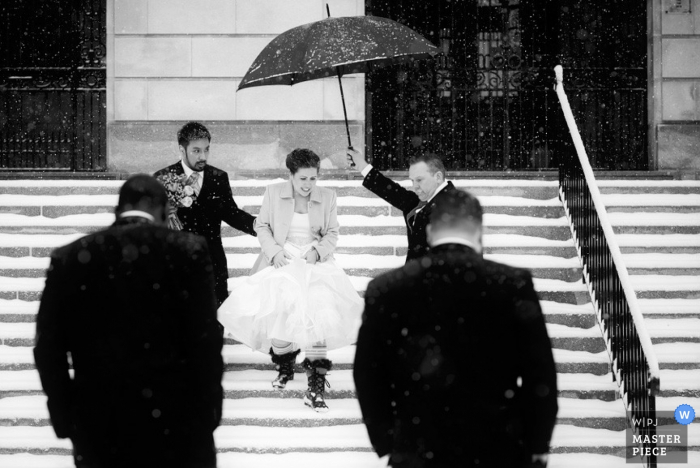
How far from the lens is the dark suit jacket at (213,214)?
6.06 metres

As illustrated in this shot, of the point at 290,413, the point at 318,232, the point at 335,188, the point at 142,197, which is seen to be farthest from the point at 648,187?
the point at 142,197

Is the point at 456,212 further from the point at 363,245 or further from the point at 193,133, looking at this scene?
the point at 363,245

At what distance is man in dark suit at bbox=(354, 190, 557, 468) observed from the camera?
2.72 metres

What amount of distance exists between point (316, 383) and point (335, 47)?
249 centimetres

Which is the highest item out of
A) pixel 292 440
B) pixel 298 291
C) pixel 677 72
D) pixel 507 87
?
pixel 677 72

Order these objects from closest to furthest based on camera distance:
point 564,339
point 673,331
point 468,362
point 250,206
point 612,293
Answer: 1. point 468,362
2. point 612,293
3. point 564,339
4. point 673,331
5. point 250,206

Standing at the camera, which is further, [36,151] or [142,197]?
[36,151]

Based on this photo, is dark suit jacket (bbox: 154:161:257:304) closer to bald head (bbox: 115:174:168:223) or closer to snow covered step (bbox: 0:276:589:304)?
snow covered step (bbox: 0:276:589:304)

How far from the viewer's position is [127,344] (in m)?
2.94

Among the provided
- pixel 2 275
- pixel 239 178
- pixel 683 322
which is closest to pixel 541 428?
pixel 683 322

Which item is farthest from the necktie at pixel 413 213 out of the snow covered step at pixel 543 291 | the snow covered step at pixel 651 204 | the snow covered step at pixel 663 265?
the snow covered step at pixel 651 204

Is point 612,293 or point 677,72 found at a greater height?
point 677,72

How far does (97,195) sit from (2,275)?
1726 mm

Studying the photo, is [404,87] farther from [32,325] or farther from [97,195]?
[32,325]
